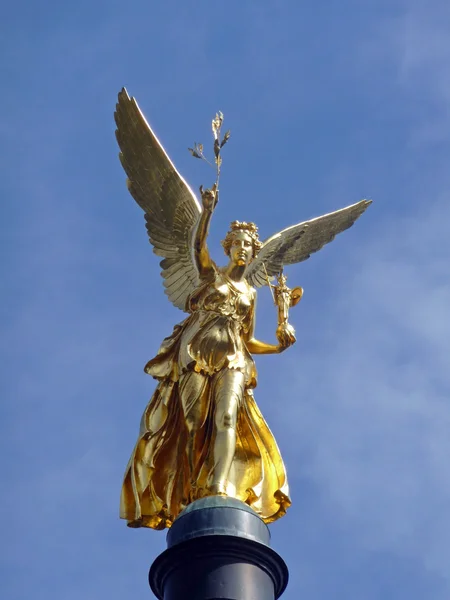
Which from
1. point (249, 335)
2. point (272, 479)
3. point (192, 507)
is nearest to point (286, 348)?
point (249, 335)

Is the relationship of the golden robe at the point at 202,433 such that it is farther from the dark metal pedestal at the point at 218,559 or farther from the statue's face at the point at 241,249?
the dark metal pedestal at the point at 218,559

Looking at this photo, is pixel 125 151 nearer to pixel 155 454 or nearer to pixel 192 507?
pixel 155 454

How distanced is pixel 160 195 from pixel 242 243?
1803 mm

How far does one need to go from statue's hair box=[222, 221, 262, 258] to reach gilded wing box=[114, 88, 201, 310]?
23.6 inches

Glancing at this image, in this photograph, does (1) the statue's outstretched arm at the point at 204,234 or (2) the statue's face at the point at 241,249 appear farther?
(2) the statue's face at the point at 241,249

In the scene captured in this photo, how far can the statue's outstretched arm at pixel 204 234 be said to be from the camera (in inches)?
761

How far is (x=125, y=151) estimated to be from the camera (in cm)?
2183

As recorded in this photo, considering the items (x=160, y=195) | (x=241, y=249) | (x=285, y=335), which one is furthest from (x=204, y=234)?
(x=160, y=195)

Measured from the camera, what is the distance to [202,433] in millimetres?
19016

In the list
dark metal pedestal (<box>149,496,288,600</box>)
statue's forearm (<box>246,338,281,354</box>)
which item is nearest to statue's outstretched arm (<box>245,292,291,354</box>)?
statue's forearm (<box>246,338,281,354</box>)

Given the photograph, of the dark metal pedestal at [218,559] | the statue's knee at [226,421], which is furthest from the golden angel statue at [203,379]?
the dark metal pedestal at [218,559]

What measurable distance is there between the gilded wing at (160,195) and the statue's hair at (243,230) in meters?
0.60

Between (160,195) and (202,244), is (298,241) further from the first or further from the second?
(202,244)

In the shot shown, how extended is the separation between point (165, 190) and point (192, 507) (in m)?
5.81
